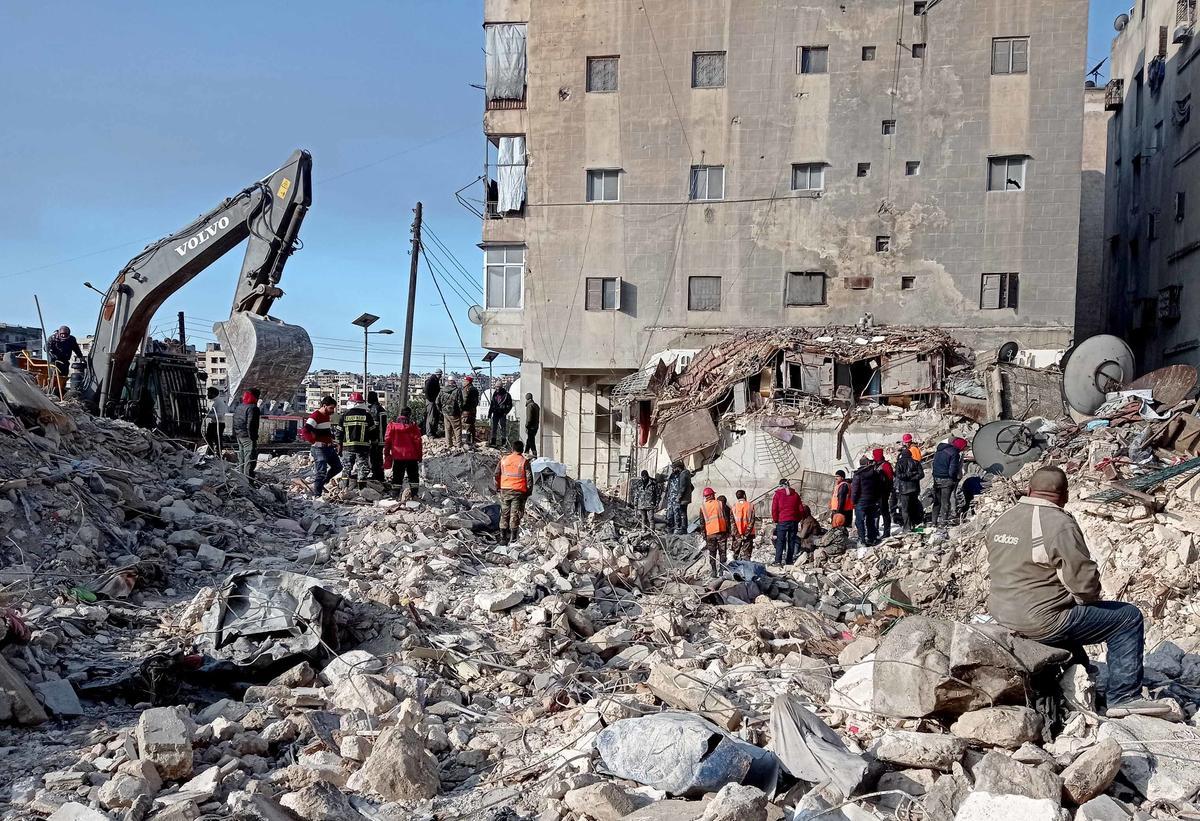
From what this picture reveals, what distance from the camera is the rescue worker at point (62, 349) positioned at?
49.1 feet

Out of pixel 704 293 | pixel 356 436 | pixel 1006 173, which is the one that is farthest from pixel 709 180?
pixel 356 436

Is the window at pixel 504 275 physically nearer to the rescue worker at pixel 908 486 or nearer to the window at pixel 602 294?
the window at pixel 602 294

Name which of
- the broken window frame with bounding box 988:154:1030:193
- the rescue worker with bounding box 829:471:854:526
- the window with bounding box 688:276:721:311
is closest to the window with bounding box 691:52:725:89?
the window with bounding box 688:276:721:311

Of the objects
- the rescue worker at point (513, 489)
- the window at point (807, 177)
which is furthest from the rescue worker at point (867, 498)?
the window at point (807, 177)

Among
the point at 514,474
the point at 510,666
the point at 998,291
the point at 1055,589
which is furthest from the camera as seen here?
the point at 998,291

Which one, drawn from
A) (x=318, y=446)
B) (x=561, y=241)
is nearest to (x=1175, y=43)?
(x=561, y=241)

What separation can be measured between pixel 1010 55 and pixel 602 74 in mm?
10232

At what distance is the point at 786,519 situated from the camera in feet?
47.9

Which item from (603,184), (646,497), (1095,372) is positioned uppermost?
(603,184)

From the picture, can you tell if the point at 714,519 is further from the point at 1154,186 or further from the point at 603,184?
the point at 1154,186

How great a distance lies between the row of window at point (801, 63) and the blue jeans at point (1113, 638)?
2200 cm

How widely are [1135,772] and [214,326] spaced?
12.2m

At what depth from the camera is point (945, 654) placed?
16.8 ft

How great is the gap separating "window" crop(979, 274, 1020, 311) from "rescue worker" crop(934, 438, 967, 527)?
33.1 ft
